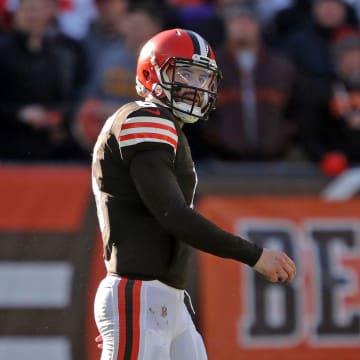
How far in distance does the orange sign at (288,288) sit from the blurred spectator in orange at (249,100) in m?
0.46

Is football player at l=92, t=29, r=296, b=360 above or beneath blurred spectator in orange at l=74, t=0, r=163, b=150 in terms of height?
beneath

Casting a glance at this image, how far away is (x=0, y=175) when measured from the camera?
647 cm

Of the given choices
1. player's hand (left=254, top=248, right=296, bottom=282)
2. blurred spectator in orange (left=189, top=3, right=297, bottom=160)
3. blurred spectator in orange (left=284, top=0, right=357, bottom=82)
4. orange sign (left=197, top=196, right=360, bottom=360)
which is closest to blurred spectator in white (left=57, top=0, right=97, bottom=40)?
blurred spectator in orange (left=189, top=3, right=297, bottom=160)

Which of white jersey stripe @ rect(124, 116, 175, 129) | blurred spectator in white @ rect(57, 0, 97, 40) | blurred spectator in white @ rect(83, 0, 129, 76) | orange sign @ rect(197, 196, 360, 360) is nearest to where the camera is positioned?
white jersey stripe @ rect(124, 116, 175, 129)

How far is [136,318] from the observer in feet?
12.8

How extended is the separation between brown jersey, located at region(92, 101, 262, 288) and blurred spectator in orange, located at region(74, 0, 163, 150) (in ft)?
9.49

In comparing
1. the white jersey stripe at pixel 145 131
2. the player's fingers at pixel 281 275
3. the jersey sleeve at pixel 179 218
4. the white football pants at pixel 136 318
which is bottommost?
the white football pants at pixel 136 318

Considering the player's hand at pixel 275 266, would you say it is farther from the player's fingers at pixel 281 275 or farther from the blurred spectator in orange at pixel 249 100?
the blurred spectator in orange at pixel 249 100

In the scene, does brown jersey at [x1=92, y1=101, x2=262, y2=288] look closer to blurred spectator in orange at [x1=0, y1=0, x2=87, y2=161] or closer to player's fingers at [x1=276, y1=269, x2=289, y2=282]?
player's fingers at [x1=276, y1=269, x2=289, y2=282]

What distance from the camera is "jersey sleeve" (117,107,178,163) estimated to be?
3801mm

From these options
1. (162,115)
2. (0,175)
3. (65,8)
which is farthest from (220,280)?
(162,115)

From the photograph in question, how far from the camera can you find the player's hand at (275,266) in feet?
12.2

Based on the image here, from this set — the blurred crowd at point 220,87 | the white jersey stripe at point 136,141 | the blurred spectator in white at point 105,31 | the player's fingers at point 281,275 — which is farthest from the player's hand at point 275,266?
the blurred spectator in white at point 105,31

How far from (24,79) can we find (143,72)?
2917 millimetres
